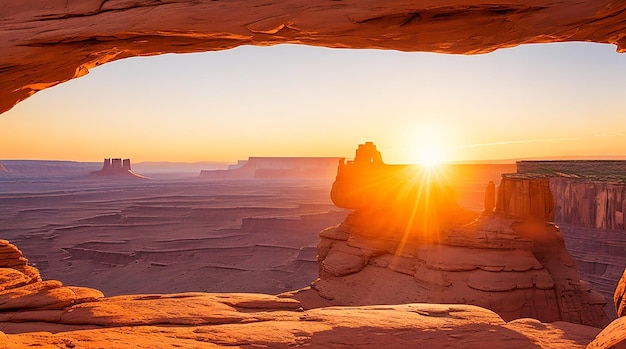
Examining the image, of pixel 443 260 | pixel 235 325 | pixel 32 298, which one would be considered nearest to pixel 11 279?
pixel 32 298

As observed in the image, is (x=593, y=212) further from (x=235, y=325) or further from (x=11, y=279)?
(x=11, y=279)

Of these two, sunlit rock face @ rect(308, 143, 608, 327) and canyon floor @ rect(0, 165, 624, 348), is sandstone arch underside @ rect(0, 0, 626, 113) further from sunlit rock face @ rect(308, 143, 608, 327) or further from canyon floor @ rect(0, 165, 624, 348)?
sunlit rock face @ rect(308, 143, 608, 327)

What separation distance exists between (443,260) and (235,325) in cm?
1241

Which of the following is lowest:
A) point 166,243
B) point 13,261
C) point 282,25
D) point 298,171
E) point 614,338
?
point 166,243

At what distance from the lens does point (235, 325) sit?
248 inches


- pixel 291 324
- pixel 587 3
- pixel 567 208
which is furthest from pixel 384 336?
pixel 567 208

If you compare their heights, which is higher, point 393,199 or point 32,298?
point 393,199

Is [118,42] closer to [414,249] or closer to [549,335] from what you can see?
[549,335]

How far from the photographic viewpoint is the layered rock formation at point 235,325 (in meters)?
5.46

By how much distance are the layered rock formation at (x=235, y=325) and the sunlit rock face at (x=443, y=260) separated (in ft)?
25.4

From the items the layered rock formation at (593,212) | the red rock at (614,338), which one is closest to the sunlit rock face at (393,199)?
the layered rock formation at (593,212)

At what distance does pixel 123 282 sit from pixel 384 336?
34606 mm

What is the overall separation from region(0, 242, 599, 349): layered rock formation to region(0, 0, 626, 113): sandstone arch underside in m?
4.21

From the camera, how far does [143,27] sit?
14.8 feet
